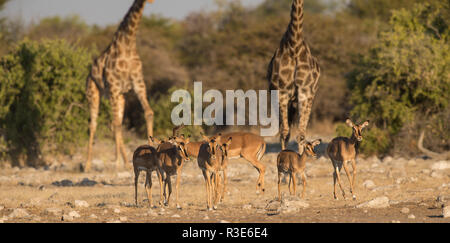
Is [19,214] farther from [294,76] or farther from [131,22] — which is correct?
[131,22]

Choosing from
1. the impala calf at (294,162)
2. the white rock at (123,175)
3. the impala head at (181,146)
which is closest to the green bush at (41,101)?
the white rock at (123,175)

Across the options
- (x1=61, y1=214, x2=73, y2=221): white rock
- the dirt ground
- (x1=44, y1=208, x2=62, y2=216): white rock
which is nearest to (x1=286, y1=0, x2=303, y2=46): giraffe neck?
the dirt ground

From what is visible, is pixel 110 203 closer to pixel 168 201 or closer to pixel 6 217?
pixel 168 201

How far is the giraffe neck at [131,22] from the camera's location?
1645 cm

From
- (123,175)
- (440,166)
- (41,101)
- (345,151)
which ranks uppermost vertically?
(41,101)

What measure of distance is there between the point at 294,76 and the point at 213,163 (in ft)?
13.3

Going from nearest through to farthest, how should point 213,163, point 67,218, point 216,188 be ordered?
1. point 67,218
2. point 213,163
3. point 216,188

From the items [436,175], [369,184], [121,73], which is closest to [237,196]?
[369,184]

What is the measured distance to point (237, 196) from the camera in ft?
38.2

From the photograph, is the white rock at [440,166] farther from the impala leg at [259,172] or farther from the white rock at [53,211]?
the white rock at [53,211]

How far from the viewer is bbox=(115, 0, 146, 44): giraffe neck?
16453 mm

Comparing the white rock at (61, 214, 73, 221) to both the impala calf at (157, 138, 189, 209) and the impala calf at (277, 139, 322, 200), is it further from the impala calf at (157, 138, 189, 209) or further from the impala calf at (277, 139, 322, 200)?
the impala calf at (277, 139, 322, 200)

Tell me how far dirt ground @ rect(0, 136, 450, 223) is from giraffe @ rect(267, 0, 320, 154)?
1.28m
